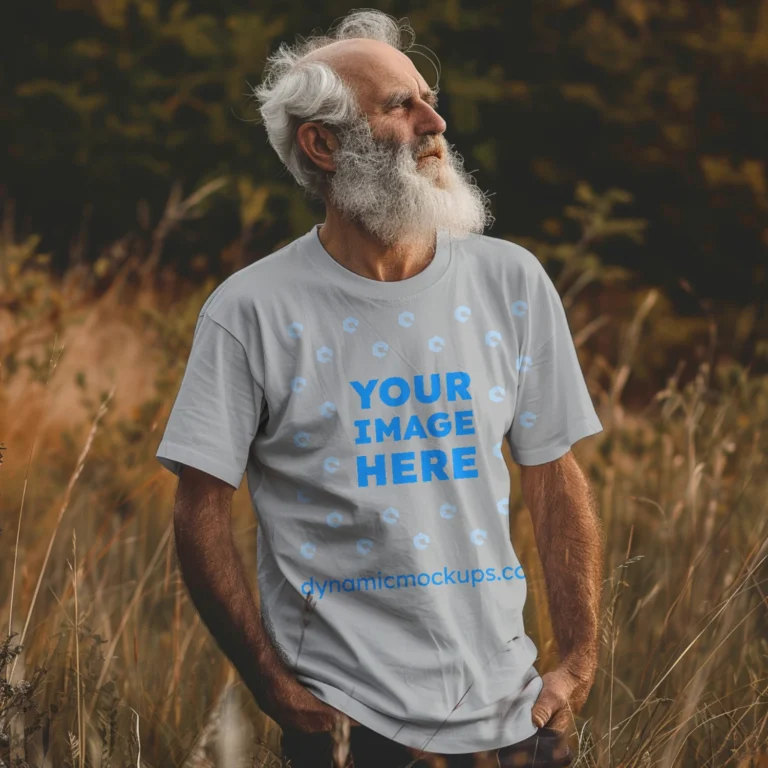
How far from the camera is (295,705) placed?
185 cm

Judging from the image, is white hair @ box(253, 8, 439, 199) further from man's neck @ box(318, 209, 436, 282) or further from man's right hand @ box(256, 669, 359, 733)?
man's right hand @ box(256, 669, 359, 733)

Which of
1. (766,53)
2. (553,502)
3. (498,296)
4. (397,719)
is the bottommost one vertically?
(397,719)

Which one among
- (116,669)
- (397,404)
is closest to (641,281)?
(116,669)

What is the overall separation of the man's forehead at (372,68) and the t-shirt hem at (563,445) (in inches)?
26.4

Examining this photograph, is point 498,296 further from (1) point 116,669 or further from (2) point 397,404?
(1) point 116,669

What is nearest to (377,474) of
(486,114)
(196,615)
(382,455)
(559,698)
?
(382,455)

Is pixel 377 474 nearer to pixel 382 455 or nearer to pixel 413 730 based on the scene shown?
pixel 382 455

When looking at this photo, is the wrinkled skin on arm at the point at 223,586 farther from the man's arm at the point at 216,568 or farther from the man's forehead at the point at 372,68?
the man's forehead at the point at 372,68

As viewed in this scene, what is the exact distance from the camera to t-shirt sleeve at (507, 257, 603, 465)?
2.02 m

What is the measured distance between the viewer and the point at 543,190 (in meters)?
10.5

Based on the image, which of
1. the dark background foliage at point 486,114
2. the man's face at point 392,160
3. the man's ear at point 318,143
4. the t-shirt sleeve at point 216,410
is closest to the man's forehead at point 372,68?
the man's face at point 392,160

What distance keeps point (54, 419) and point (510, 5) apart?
618cm

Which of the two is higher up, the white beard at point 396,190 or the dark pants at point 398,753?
the white beard at point 396,190

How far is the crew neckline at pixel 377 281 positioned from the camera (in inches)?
76.2
